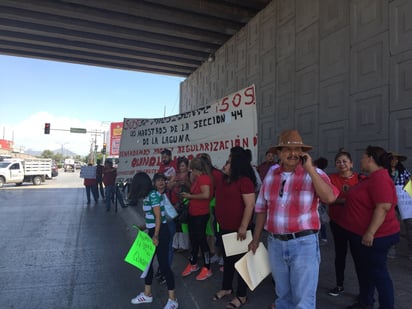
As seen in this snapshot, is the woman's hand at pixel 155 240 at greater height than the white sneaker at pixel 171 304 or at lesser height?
greater

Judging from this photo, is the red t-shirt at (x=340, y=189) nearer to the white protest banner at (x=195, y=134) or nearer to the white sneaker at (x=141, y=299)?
the white protest banner at (x=195, y=134)

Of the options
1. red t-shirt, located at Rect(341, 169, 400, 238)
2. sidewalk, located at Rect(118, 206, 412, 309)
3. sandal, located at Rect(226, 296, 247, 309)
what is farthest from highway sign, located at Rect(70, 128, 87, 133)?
red t-shirt, located at Rect(341, 169, 400, 238)

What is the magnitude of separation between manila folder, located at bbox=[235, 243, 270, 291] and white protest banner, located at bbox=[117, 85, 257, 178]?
1.93 m

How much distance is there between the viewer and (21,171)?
22.7m

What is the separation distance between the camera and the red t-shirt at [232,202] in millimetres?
3443

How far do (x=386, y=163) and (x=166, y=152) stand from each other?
12.8 feet

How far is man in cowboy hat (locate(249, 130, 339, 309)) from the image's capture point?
2396 millimetres

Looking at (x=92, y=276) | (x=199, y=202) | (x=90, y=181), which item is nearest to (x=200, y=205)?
(x=199, y=202)

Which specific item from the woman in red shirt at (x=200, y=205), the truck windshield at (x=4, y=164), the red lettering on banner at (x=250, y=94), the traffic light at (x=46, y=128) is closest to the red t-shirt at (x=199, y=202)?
the woman in red shirt at (x=200, y=205)

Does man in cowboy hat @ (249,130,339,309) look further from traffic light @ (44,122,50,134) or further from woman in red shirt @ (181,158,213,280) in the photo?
traffic light @ (44,122,50,134)

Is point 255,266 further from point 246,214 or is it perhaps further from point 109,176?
point 109,176

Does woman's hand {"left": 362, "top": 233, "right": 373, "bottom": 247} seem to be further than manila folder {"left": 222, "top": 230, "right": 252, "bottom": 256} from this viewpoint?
No

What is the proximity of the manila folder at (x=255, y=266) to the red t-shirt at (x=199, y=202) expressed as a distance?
1.48 meters

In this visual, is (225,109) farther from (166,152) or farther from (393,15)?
(393,15)
